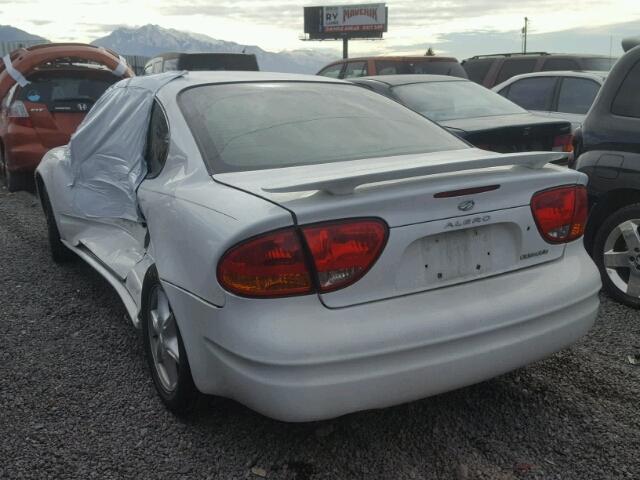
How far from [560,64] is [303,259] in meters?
9.88

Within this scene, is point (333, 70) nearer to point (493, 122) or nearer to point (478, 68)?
point (478, 68)

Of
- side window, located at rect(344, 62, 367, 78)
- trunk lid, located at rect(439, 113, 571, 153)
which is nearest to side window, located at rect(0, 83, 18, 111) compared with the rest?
trunk lid, located at rect(439, 113, 571, 153)

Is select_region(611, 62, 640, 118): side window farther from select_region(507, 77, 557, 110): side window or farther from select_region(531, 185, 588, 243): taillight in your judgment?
select_region(507, 77, 557, 110): side window

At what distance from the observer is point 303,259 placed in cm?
226

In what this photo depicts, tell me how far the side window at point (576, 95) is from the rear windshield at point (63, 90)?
5.79m

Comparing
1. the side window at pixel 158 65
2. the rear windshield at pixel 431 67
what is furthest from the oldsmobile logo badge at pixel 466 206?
the side window at pixel 158 65

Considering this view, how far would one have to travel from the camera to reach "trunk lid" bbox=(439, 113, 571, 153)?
5832 millimetres

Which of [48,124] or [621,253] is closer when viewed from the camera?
[621,253]

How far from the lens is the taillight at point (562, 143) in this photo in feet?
20.1

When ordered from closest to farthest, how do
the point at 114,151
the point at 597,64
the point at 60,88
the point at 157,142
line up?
the point at 157,142 → the point at 114,151 → the point at 60,88 → the point at 597,64

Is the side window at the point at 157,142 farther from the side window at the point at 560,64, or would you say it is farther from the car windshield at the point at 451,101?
the side window at the point at 560,64

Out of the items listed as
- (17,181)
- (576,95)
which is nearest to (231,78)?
(17,181)

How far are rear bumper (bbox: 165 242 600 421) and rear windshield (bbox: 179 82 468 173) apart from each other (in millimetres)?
732

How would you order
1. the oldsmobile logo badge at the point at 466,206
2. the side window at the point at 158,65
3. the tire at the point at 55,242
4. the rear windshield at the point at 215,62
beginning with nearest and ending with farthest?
the oldsmobile logo badge at the point at 466,206 < the tire at the point at 55,242 < the rear windshield at the point at 215,62 < the side window at the point at 158,65
